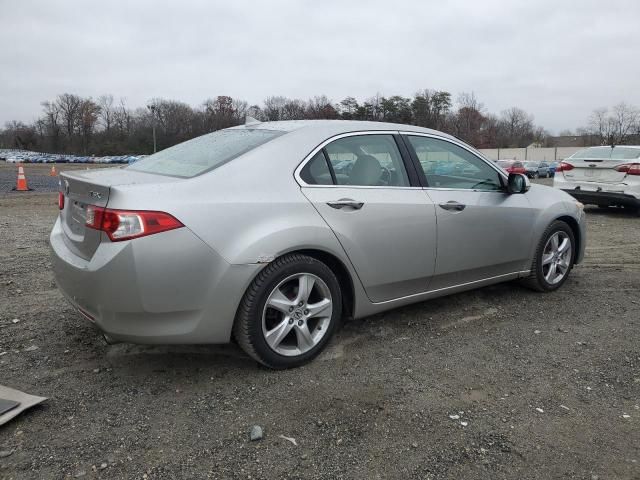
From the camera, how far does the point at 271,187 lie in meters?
2.96

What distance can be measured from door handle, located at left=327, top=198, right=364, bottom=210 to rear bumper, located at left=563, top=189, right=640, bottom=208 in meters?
8.10

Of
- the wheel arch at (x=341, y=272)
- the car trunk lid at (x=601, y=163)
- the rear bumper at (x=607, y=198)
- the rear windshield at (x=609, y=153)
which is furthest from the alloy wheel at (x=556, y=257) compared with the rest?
the rear windshield at (x=609, y=153)

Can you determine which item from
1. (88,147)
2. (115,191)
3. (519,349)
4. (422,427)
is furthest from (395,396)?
(88,147)

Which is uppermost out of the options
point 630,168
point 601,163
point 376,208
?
point 601,163

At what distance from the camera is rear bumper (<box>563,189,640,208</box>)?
930 cm

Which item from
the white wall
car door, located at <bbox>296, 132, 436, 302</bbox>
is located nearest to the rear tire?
car door, located at <bbox>296, 132, 436, 302</bbox>

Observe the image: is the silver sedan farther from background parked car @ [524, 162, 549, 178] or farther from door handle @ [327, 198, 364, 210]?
background parked car @ [524, 162, 549, 178]

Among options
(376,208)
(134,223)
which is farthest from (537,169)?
(134,223)

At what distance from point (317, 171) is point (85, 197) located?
4.47 feet

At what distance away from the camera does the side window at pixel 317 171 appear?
314 centimetres

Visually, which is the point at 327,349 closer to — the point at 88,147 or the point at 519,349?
the point at 519,349

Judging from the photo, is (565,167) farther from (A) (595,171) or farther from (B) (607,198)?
(B) (607,198)

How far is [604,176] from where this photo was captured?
9.59m

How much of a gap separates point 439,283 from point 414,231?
1.77 feet
